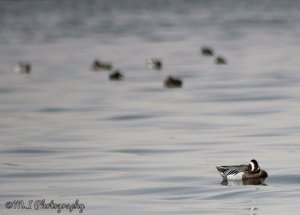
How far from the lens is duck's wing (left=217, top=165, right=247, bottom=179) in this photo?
70.2 feet

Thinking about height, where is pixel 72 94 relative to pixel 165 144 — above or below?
above

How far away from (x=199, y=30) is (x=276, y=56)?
3115 centimetres

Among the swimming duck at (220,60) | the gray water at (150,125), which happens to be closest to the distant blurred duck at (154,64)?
the gray water at (150,125)

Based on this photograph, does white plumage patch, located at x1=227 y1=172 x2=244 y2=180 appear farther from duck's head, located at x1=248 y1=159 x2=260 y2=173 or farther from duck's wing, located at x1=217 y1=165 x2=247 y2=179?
duck's head, located at x1=248 y1=159 x2=260 y2=173

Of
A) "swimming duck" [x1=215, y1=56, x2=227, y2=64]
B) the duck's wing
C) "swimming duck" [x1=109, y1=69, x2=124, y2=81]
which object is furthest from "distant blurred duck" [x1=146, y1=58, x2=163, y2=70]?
the duck's wing

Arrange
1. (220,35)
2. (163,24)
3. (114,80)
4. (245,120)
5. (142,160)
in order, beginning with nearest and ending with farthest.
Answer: (142,160), (245,120), (114,80), (220,35), (163,24)

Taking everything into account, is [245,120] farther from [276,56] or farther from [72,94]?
[276,56]

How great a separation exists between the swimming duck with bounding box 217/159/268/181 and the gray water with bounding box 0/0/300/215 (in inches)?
9.4

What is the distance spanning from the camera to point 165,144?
27188mm

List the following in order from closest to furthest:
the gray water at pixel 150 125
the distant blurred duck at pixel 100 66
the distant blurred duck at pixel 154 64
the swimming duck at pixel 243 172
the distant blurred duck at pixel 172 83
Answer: the gray water at pixel 150 125 → the swimming duck at pixel 243 172 → the distant blurred duck at pixel 172 83 → the distant blurred duck at pixel 100 66 → the distant blurred duck at pixel 154 64

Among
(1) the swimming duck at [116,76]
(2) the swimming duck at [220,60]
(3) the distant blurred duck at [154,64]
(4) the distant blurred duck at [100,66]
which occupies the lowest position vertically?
(1) the swimming duck at [116,76]

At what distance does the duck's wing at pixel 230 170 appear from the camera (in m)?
21.4

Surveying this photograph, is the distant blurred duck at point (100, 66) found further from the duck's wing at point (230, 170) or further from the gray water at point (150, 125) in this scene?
the duck's wing at point (230, 170)

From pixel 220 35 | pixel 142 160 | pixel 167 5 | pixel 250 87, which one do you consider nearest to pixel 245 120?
pixel 142 160
